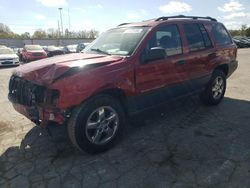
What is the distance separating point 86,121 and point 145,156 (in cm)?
100

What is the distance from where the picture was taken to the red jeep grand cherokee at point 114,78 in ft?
10.6

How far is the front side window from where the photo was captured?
4.15m

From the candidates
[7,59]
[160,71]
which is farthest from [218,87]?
[7,59]

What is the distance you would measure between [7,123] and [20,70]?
1691 millimetres

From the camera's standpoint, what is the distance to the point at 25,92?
3.57 meters

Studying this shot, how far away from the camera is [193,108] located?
5648mm

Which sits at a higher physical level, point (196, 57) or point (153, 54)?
point (153, 54)

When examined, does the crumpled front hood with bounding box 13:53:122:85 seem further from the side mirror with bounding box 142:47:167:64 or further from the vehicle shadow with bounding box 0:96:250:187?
the vehicle shadow with bounding box 0:96:250:187

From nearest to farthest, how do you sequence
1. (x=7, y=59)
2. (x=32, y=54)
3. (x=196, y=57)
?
(x=196, y=57), (x=7, y=59), (x=32, y=54)

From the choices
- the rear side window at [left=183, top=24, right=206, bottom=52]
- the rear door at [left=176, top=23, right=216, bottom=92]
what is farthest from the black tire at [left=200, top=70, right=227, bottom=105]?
the rear side window at [left=183, top=24, right=206, bottom=52]

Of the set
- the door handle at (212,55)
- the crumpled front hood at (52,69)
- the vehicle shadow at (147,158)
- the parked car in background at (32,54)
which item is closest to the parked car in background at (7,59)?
the parked car in background at (32,54)

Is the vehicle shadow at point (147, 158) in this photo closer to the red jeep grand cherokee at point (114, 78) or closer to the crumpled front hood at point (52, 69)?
the red jeep grand cherokee at point (114, 78)

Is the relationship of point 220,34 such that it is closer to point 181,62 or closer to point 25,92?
point 181,62

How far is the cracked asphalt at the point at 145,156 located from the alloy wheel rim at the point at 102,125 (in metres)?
0.25
